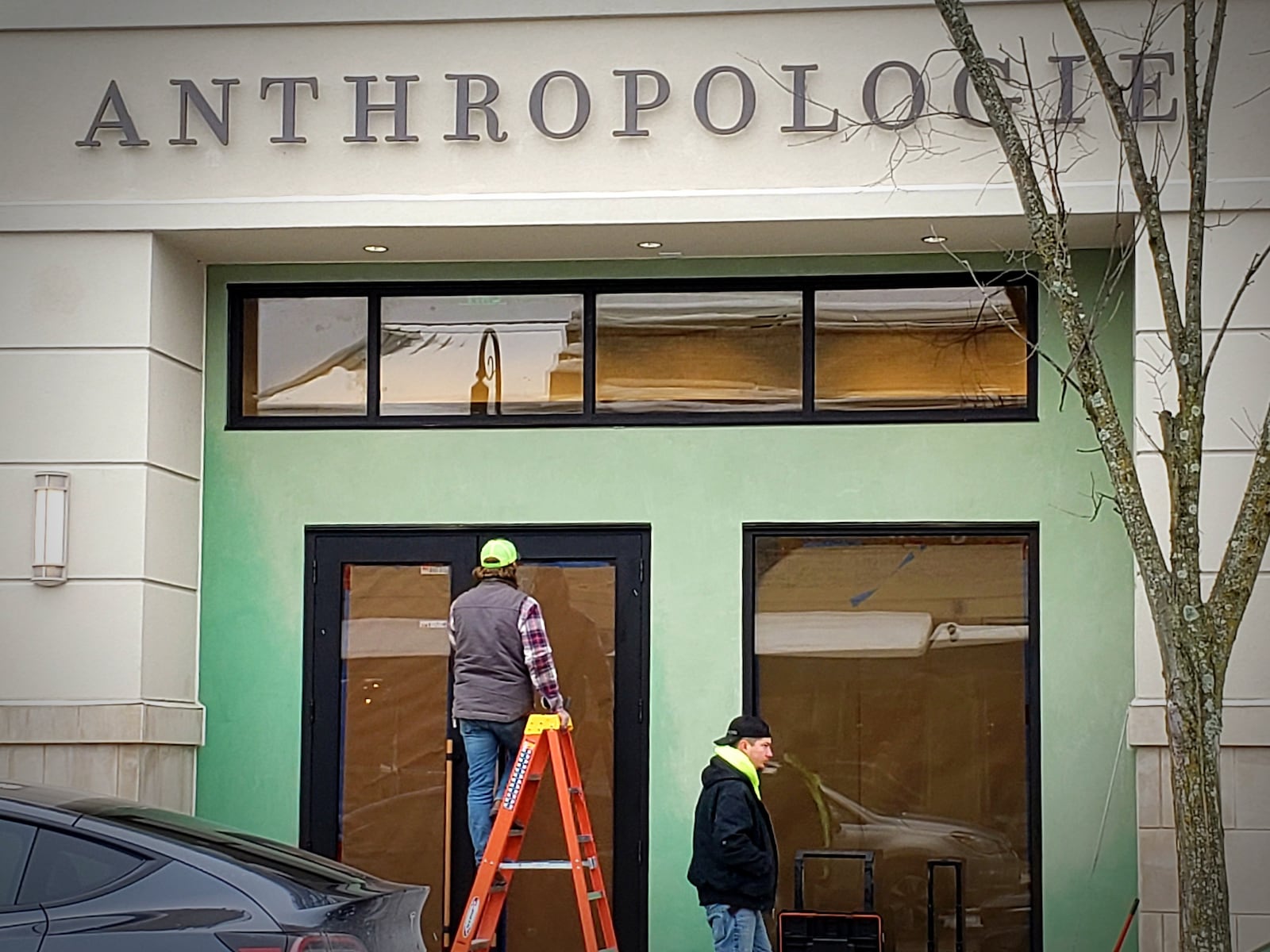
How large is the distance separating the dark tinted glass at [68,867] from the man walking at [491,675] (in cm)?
442

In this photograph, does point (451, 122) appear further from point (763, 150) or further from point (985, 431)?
point (985, 431)

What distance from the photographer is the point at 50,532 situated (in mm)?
11320

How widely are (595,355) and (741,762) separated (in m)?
2.95

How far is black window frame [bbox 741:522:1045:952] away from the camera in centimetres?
1156

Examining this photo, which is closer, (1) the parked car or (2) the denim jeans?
(1) the parked car

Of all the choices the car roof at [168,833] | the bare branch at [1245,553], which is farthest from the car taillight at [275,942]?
the bare branch at [1245,553]

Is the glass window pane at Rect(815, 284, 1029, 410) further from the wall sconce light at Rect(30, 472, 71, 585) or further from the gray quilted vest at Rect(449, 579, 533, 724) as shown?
the wall sconce light at Rect(30, 472, 71, 585)

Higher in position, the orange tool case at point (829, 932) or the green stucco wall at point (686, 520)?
the green stucco wall at point (686, 520)

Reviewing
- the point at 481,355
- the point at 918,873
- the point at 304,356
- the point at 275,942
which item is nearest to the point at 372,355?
the point at 304,356

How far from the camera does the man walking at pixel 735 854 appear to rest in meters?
10.2

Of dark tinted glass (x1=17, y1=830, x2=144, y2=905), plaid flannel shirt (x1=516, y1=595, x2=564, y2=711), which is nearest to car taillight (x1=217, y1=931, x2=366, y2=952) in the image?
dark tinted glass (x1=17, y1=830, x2=144, y2=905)

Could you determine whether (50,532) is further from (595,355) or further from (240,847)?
(240,847)

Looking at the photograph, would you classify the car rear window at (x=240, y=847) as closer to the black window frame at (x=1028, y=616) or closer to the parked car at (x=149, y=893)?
the parked car at (x=149, y=893)

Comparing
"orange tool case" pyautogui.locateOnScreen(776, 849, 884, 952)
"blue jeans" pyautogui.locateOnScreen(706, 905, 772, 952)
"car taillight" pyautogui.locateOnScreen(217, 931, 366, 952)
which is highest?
"car taillight" pyautogui.locateOnScreen(217, 931, 366, 952)
